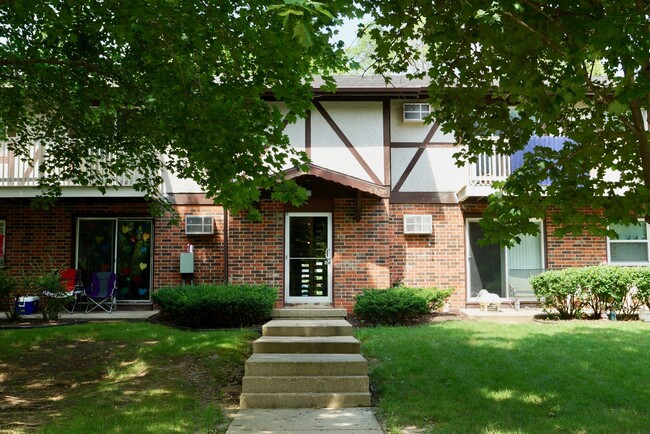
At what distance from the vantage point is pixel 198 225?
13.0m

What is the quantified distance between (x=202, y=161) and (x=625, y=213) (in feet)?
13.6

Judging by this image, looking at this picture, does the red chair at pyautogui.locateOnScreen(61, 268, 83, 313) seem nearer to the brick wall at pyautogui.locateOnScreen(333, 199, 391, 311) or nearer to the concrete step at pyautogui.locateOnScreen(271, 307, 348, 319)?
the concrete step at pyautogui.locateOnScreen(271, 307, 348, 319)

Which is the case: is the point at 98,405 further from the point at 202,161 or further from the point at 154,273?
the point at 154,273

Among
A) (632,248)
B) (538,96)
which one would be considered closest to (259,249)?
(538,96)

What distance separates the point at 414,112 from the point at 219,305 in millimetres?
6519

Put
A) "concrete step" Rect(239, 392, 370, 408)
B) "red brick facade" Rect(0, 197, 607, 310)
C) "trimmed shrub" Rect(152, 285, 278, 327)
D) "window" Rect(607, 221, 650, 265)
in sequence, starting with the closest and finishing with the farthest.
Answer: "concrete step" Rect(239, 392, 370, 408), "trimmed shrub" Rect(152, 285, 278, 327), "red brick facade" Rect(0, 197, 607, 310), "window" Rect(607, 221, 650, 265)

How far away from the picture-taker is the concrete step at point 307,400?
255 inches

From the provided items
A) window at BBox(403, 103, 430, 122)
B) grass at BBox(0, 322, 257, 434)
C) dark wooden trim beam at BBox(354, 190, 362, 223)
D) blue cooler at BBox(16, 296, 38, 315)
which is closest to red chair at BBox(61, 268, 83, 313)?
blue cooler at BBox(16, 296, 38, 315)

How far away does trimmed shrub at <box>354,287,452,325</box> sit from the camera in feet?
36.3

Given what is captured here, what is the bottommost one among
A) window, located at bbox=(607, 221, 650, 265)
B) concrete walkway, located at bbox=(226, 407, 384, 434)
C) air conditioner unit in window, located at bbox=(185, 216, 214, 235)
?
concrete walkway, located at bbox=(226, 407, 384, 434)

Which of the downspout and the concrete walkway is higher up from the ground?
the downspout

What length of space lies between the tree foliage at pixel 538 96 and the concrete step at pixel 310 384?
91.2 inches

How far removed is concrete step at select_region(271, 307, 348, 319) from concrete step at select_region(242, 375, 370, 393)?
3.93 m

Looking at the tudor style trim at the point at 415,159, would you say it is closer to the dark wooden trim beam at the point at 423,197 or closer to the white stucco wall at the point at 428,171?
the white stucco wall at the point at 428,171
